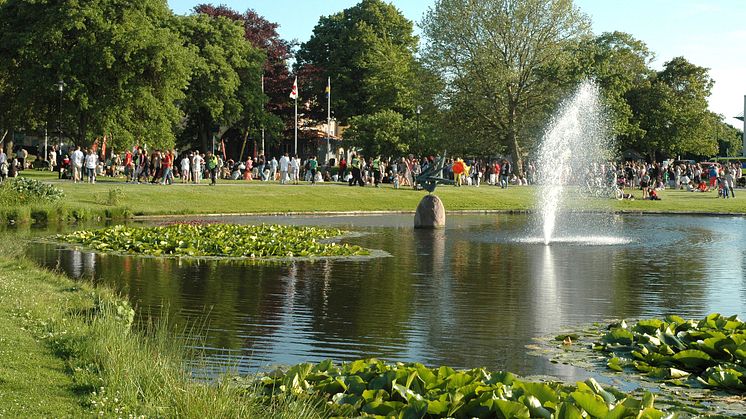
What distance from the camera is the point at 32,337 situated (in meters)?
10.7

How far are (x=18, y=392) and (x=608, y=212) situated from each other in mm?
41946

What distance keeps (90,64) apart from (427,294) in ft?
146

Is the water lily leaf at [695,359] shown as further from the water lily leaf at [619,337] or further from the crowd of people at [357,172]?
the crowd of people at [357,172]

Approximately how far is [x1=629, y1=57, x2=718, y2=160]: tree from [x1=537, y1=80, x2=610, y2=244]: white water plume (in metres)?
14.7

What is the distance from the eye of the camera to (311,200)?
4631 centimetres

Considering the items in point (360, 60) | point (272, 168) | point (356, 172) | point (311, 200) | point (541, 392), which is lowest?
point (541, 392)

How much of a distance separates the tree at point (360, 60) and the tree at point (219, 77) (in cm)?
1074

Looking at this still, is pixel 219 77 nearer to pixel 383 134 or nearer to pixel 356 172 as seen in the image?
pixel 383 134

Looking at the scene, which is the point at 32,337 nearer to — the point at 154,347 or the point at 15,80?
the point at 154,347

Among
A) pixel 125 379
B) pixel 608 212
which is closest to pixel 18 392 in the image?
pixel 125 379

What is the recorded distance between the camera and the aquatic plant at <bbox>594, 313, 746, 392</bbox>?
34.1ft

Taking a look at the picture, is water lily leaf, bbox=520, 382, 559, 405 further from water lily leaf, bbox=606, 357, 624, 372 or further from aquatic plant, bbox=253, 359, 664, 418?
water lily leaf, bbox=606, 357, 624, 372

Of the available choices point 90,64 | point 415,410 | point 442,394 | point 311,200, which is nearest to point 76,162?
point 90,64

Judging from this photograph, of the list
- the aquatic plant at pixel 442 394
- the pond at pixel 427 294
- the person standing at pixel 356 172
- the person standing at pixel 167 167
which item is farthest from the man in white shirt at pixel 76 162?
the aquatic plant at pixel 442 394
